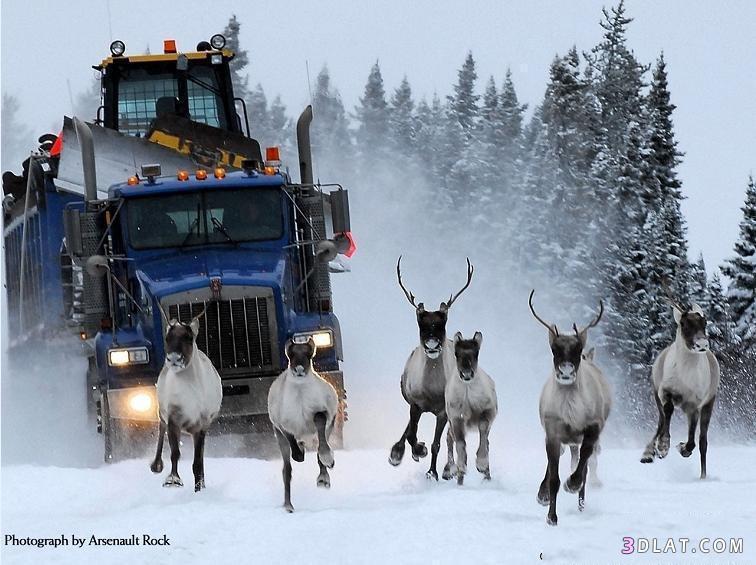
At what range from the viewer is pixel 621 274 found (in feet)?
159

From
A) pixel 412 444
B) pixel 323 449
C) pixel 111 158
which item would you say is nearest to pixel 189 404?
pixel 323 449

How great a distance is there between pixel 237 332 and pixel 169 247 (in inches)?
64.0

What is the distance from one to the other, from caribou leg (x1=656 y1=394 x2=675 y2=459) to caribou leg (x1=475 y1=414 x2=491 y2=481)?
146cm

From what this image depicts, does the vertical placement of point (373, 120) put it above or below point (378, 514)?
above

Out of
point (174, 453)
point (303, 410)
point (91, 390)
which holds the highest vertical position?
point (91, 390)

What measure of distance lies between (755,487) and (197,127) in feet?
31.3

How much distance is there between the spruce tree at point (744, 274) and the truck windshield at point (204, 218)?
25.6 m

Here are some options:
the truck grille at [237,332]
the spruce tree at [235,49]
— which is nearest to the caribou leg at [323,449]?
the truck grille at [237,332]

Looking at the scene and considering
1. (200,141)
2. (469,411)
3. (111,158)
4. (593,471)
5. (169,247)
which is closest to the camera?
(593,471)

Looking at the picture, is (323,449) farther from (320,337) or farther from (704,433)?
(320,337)

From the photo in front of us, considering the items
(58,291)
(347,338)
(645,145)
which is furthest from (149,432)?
(645,145)

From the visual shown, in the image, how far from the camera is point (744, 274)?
1668 inches

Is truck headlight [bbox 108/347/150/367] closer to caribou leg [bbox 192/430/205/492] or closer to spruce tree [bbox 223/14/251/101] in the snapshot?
caribou leg [bbox 192/430/205/492]

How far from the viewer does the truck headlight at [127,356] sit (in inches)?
672
